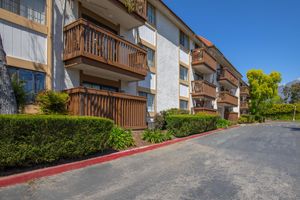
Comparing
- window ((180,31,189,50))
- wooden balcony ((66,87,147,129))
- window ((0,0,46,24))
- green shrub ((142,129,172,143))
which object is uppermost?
window ((180,31,189,50))

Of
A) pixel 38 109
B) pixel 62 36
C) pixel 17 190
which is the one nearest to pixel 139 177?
pixel 17 190

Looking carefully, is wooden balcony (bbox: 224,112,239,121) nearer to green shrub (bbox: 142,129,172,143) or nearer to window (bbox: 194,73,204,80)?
window (bbox: 194,73,204,80)

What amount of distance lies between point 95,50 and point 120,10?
3.27m

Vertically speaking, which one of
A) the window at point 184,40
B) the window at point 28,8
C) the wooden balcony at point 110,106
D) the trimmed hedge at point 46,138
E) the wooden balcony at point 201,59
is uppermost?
the window at point 184,40

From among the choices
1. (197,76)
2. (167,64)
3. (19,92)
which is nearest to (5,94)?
(19,92)

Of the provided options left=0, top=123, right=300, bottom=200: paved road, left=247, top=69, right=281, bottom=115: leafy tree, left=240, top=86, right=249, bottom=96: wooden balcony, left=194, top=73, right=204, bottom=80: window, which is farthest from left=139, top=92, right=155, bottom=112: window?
left=240, top=86, right=249, bottom=96: wooden balcony

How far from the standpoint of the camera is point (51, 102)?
27.8ft

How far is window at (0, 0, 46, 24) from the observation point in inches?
331

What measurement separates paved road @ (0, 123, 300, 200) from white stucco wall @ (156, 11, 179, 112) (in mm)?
9633

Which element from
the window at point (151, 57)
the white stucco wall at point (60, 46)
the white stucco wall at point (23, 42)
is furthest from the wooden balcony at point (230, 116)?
the white stucco wall at point (23, 42)

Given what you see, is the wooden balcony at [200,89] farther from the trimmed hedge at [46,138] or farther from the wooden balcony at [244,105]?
the wooden balcony at [244,105]

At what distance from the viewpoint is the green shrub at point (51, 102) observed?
8.39 meters

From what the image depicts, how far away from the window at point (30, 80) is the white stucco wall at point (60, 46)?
635 mm

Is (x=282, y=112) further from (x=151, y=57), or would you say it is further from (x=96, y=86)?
(x=96, y=86)
